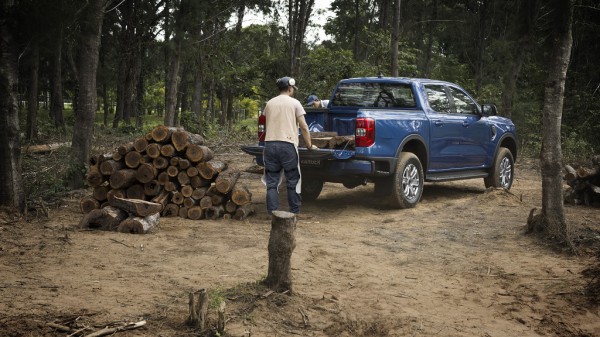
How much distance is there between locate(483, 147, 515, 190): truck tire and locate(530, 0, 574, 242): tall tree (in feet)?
13.1

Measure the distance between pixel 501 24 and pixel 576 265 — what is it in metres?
28.3

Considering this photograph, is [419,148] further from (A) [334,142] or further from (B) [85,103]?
(B) [85,103]

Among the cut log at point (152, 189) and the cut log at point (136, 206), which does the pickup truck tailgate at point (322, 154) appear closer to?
the cut log at point (152, 189)

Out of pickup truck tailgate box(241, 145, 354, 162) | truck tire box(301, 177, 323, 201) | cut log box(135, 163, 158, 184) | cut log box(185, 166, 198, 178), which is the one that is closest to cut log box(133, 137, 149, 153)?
cut log box(135, 163, 158, 184)

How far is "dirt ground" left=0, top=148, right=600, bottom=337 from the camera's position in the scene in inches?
184

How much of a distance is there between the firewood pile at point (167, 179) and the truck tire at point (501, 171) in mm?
5308

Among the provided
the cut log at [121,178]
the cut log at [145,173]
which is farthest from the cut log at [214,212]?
the cut log at [121,178]

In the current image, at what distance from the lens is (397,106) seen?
10.1 m

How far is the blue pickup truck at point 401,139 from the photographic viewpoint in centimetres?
900

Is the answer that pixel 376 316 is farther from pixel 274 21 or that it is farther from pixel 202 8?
pixel 274 21

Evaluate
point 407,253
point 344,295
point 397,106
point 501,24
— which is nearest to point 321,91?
point 501,24

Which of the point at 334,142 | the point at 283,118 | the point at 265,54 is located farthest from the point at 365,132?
the point at 265,54

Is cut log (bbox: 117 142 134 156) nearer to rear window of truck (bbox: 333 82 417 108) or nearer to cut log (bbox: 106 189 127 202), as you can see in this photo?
cut log (bbox: 106 189 127 202)

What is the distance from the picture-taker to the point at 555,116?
7629 millimetres
